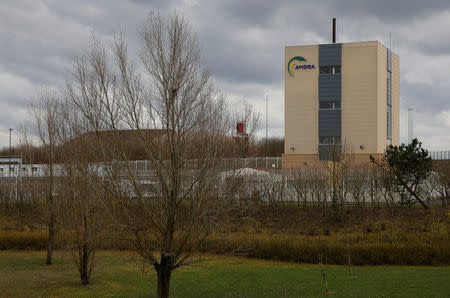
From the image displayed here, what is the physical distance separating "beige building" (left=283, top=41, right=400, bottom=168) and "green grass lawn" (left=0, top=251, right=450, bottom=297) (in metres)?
24.2

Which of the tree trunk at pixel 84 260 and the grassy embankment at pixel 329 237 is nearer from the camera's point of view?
the tree trunk at pixel 84 260

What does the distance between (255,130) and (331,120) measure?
65.9 feet

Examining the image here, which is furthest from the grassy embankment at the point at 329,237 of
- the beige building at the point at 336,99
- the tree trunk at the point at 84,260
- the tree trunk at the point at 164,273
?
the beige building at the point at 336,99

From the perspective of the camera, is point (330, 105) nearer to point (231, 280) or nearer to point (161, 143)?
point (231, 280)

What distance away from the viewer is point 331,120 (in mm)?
44500

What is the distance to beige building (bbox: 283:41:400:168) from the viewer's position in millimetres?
43594

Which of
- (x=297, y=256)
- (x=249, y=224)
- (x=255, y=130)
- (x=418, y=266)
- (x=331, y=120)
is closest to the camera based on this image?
(x=418, y=266)

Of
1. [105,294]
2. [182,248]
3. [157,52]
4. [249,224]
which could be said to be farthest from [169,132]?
[249,224]

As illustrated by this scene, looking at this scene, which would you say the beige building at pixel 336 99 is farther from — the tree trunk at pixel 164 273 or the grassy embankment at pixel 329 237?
the tree trunk at pixel 164 273

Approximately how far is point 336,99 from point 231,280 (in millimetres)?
29590

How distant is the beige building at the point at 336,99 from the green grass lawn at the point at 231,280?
2417cm

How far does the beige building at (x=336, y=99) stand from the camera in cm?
4359

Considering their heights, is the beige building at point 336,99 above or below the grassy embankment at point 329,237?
above

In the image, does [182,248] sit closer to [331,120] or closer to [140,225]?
[140,225]
